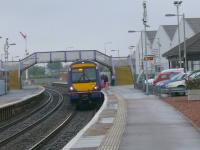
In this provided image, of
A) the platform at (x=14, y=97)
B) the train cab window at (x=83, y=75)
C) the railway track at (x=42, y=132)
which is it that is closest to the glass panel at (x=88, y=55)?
the platform at (x=14, y=97)

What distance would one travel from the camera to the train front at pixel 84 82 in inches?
1548

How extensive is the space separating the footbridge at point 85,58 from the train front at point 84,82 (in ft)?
132

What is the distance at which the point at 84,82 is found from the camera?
3969cm

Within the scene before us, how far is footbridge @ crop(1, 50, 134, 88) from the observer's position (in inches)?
3191

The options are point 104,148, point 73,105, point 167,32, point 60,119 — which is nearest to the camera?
point 104,148

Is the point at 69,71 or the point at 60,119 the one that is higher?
the point at 69,71

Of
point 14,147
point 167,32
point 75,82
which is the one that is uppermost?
point 167,32

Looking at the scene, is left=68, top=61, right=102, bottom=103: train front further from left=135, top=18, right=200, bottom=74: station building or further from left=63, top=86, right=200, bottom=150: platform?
left=135, top=18, right=200, bottom=74: station building

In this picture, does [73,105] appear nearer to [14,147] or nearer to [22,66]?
[14,147]

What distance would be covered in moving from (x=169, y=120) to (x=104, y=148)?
7.59 m

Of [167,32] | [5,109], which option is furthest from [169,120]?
[167,32]

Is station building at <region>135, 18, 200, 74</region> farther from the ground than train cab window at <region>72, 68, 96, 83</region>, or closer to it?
farther from the ground

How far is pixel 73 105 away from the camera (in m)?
45.4

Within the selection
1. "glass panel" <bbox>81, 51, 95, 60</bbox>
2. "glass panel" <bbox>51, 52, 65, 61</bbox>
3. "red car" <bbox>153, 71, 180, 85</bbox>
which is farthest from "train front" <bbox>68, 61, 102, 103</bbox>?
"glass panel" <bbox>51, 52, 65, 61</bbox>
